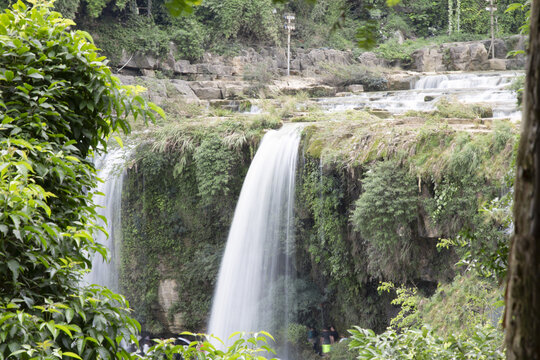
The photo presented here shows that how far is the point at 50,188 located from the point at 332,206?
7.87 metres

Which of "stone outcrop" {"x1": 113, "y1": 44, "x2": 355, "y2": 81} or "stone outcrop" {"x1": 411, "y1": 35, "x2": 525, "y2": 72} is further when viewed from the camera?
"stone outcrop" {"x1": 411, "y1": 35, "x2": 525, "y2": 72}

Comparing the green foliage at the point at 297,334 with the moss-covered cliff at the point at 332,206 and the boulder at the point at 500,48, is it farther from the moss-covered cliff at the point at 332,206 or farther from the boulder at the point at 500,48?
the boulder at the point at 500,48

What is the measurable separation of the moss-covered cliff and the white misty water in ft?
9.65

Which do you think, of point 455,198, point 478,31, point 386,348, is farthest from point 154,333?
point 478,31

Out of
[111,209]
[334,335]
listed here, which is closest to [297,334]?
[334,335]

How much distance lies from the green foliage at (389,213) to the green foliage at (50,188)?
603 centimetres

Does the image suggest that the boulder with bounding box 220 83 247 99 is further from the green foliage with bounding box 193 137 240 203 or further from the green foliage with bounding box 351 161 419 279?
the green foliage with bounding box 351 161 419 279

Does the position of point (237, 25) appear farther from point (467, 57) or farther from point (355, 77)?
point (467, 57)

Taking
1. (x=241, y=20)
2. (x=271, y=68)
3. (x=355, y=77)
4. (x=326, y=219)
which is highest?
(x=241, y=20)

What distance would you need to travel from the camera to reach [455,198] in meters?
7.95

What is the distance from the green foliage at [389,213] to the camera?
8.45 metres

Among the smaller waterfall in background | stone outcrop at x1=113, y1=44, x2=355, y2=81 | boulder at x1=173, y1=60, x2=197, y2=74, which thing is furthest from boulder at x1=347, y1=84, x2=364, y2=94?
the smaller waterfall in background

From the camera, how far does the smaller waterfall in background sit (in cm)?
1336

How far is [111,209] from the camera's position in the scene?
44.2 ft
